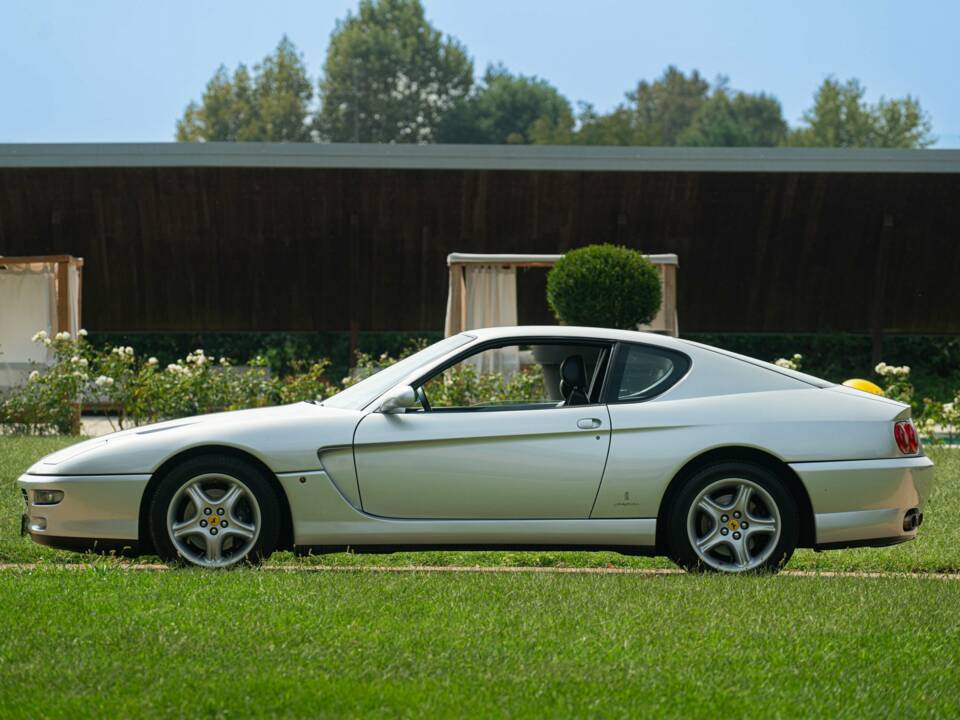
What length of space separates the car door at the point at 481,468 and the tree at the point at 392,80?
79973 mm

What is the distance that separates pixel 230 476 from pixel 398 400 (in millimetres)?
897

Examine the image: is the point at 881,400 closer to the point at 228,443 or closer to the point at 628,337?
the point at 628,337

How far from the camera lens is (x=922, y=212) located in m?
23.4

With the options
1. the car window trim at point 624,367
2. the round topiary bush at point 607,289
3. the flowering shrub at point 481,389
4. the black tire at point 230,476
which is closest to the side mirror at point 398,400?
the black tire at point 230,476

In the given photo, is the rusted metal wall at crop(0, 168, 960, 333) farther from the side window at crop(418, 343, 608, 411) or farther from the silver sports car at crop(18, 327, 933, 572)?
the silver sports car at crop(18, 327, 933, 572)

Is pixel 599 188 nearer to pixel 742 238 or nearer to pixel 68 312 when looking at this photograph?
pixel 742 238

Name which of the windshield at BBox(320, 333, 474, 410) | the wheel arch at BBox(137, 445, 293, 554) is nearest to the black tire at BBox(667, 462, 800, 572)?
the windshield at BBox(320, 333, 474, 410)

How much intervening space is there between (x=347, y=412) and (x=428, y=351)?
72 cm

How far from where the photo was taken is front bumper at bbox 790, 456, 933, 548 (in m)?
6.53

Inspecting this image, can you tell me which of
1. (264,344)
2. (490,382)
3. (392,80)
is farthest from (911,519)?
(392,80)

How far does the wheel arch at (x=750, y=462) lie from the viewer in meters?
6.57

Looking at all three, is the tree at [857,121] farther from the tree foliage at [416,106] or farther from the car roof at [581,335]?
the car roof at [581,335]

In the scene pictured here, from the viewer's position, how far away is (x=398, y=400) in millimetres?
6473

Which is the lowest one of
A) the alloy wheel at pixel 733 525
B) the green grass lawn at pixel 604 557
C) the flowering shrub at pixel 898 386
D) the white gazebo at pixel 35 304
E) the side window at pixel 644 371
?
the green grass lawn at pixel 604 557
